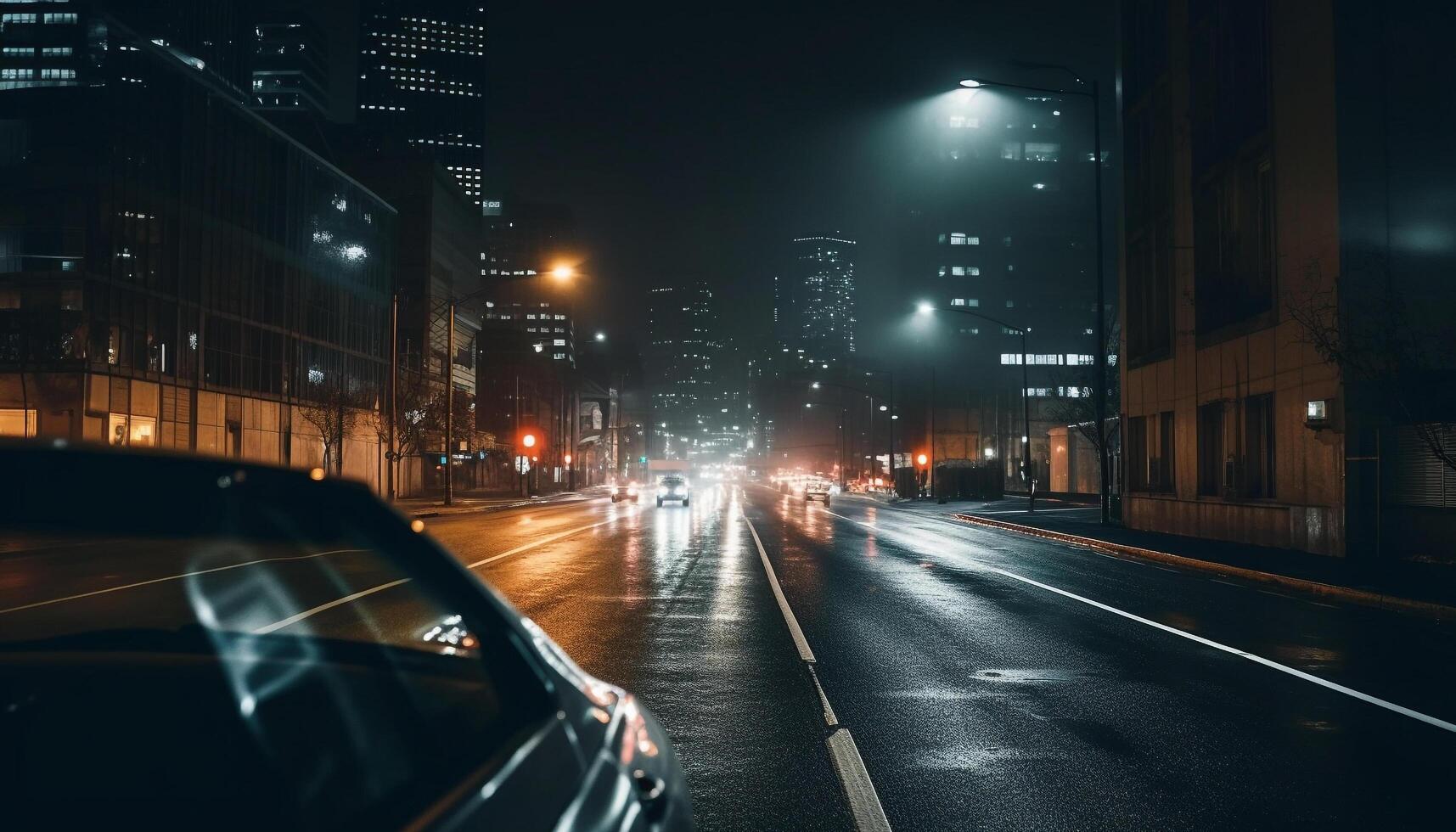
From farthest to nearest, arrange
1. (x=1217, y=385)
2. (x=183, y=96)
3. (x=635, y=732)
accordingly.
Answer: (x=183, y=96), (x=1217, y=385), (x=635, y=732)

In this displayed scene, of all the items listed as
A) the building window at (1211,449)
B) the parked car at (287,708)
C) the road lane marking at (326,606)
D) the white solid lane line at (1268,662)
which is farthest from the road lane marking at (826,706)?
the building window at (1211,449)

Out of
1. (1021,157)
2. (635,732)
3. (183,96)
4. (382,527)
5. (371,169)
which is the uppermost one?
(1021,157)

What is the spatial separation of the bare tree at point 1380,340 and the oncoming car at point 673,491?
119 feet

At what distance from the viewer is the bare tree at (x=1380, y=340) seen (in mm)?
19453

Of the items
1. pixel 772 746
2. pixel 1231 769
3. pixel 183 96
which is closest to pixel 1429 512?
pixel 1231 769

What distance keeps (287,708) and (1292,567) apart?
1977cm

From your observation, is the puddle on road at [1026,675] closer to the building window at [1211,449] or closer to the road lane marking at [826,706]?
the road lane marking at [826,706]

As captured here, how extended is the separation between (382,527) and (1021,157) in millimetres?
171549

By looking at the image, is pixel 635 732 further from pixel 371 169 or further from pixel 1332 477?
pixel 371 169

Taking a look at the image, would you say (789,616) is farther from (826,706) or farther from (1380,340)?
(1380,340)

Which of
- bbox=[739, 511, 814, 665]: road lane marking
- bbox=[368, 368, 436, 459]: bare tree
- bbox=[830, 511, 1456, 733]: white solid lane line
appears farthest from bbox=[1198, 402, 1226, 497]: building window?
bbox=[368, 368, 436, 459]: bare tree

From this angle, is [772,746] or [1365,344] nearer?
[772,746]

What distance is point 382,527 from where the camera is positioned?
208 centimetres

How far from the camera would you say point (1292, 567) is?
62.0ft
